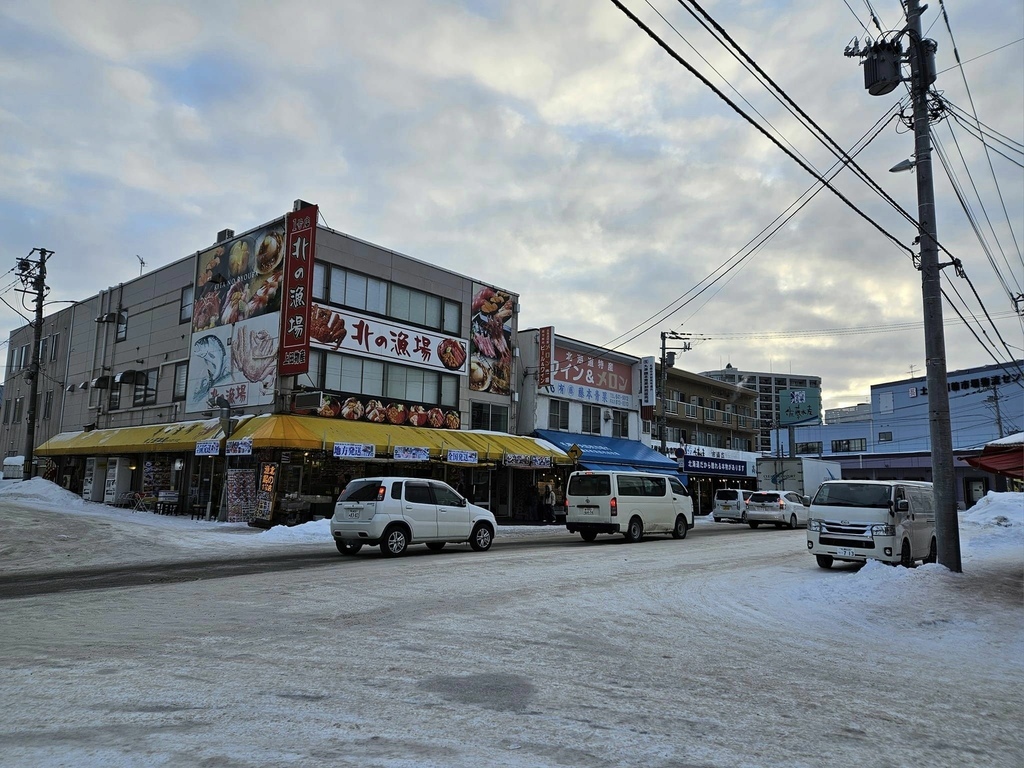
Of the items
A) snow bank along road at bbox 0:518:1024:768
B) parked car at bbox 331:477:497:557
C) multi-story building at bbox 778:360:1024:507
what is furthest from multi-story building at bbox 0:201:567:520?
multi-story building at bbox 778:360:1024:507

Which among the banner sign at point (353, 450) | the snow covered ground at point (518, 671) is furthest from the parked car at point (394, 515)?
the banner sign at point (353, 450)

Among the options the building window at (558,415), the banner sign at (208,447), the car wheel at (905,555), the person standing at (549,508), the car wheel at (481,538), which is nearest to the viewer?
the car wheel at (905,555)

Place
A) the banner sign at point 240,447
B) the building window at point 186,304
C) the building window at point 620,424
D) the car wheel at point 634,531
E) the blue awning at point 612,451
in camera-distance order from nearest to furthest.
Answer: the car wheel at point 634,531 → the banner sign at point 240,447 → the building window at point 186,304 → the blue awning at point 612,451 → the building window at point 620,424

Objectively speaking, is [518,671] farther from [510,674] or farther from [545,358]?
[545,358]

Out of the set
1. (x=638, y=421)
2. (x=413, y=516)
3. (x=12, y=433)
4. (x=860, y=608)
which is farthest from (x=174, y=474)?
(x=860, y=608)

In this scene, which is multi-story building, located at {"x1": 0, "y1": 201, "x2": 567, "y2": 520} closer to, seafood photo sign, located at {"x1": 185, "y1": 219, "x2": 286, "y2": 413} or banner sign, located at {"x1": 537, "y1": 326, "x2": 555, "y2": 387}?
seafood photo sign, located at {"x1": 185, "y1": 219, "x2": 286, "y2": 413}

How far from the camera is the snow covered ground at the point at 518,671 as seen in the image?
14.6 feet

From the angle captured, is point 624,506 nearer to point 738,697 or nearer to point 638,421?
point 738,697

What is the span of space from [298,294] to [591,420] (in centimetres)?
1744

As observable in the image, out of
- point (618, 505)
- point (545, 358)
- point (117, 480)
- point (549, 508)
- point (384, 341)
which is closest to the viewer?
point (618, 505)

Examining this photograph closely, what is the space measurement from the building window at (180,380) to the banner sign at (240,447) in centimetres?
768

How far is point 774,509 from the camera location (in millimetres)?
32156

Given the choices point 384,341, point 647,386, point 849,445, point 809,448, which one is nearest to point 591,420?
point 647,386

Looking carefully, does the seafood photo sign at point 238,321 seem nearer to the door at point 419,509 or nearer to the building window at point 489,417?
the building window at point 489,417
